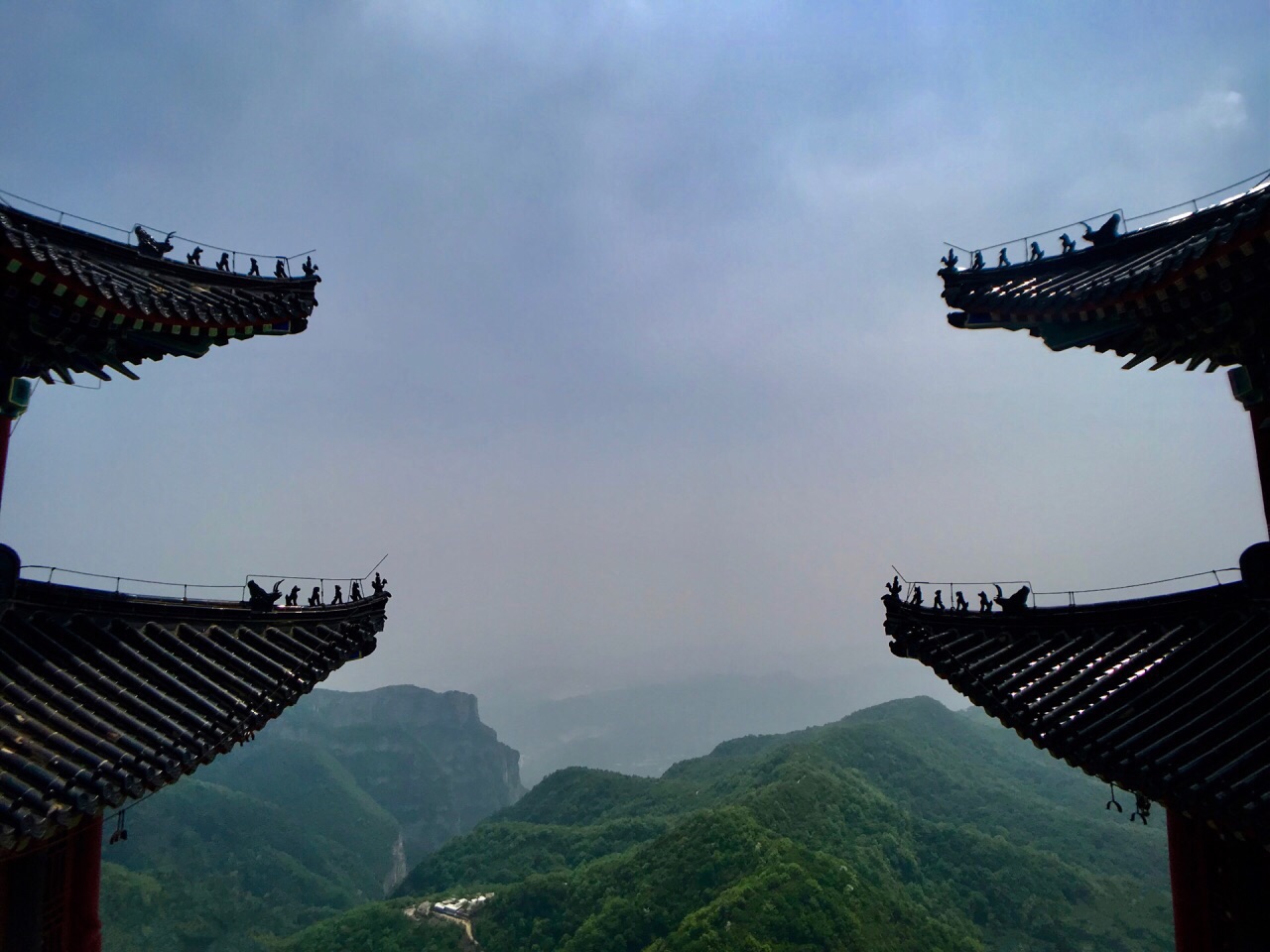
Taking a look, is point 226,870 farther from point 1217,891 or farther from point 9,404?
point 1217,891

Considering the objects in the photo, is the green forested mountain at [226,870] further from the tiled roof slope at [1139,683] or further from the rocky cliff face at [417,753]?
the tiled roof slope at [1139,683]

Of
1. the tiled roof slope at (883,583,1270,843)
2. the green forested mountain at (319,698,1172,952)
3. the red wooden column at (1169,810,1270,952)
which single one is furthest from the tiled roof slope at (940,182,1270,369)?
the green forested mountain at (319,698,1172,952)

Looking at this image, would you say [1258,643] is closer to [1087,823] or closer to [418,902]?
[418,902]

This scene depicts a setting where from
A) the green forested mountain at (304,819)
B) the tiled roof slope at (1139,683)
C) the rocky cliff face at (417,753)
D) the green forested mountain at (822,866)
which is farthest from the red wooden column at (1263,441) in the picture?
the rocky cliff face at (417,753)

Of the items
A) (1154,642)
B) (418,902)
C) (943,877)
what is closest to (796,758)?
(943,877)

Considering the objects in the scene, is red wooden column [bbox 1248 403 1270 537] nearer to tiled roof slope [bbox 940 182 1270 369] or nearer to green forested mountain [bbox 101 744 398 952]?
tiled roof slope [bbox 940 182 1270 369]

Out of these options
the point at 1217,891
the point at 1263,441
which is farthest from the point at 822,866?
the point at 1263,441
